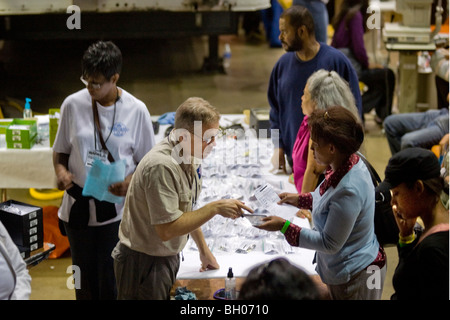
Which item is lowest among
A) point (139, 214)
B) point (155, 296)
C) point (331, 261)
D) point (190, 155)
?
point (155, 296)

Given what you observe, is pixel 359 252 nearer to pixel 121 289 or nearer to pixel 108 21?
pixel 121 289

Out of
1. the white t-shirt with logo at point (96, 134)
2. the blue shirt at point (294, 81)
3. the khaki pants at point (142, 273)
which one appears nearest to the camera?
the khaki pants at point (142, 273)

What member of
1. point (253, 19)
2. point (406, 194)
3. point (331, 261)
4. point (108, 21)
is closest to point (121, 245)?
point (331, 261)

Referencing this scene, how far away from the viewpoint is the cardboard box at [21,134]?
443 centimetres

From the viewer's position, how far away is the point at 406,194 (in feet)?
7.55

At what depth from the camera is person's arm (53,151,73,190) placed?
317 cm

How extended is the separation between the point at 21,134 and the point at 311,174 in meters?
2.19

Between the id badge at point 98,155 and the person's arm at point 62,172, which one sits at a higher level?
the id badge at point 98,155

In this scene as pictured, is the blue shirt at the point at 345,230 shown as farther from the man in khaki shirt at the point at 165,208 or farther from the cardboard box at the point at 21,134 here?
the cardboard box at the point at 21,134

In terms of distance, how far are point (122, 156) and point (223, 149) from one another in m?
1.35

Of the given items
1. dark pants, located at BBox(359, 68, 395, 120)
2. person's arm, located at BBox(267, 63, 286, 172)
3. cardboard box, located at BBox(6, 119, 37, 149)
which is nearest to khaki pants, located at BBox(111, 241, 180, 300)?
person's arm, located at BBox(267, 63, 286, 172)

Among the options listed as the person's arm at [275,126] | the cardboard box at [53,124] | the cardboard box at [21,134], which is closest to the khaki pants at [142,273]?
the person's arm at [275,126]

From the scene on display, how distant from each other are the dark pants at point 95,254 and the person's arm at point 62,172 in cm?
22
